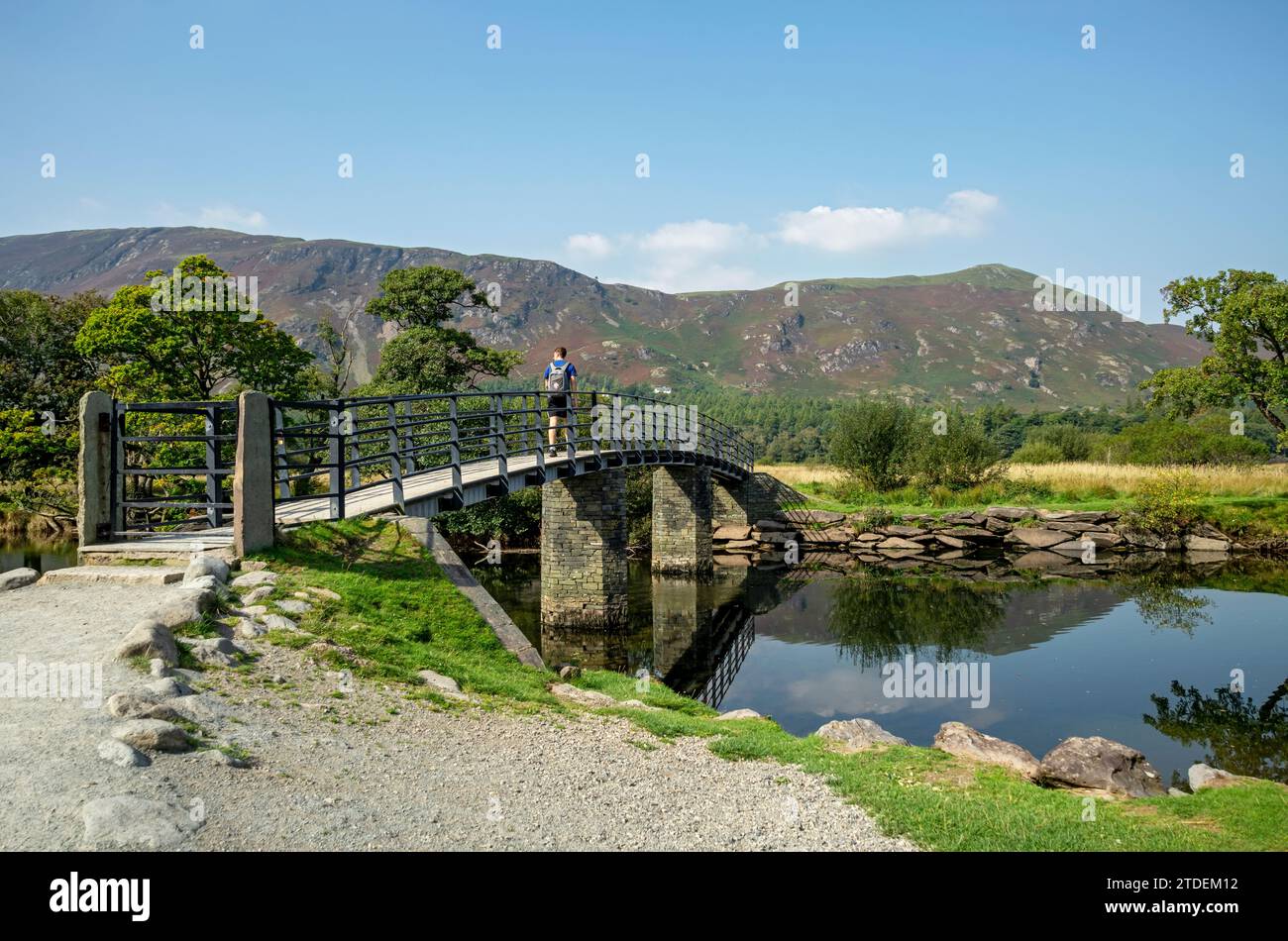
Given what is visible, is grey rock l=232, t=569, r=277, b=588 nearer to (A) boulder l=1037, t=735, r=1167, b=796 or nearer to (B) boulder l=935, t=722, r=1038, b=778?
(B) boulder l=935, t=722, r=1038, b=778

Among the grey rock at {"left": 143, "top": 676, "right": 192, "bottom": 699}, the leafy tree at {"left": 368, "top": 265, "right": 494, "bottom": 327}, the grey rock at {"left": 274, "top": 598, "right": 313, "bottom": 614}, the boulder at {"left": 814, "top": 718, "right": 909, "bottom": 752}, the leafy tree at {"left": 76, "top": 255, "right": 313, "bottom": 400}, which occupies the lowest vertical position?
the boulder at {"left": 814, "top": 718, "right": 909, "bottom": 752}

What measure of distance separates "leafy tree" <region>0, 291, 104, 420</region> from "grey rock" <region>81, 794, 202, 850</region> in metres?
34.5

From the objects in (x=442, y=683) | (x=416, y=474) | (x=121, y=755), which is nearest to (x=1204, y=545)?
(x=416, y=474)

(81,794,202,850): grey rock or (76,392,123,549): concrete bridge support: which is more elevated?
(76,392,123,549): concrete bridge support

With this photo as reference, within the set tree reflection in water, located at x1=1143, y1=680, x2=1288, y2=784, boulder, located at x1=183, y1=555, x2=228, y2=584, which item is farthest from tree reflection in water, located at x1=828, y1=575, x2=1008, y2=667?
boulder, located at x1=183, y1=555, x2=228, y2=584

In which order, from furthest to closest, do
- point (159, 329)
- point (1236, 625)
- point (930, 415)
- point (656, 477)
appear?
point (930, 415), point (656, 477), point (159, 329), point (1236, 625)

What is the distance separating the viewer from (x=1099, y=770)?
8.88 m

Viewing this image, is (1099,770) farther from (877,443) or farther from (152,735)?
(877,443)

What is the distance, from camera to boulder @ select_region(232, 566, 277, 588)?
934cm
